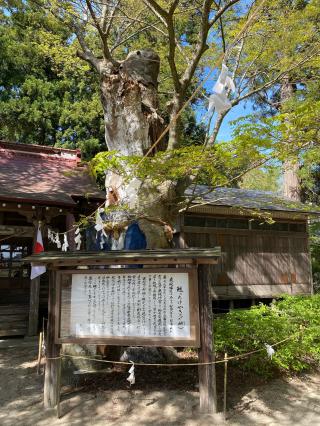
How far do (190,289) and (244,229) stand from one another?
7.58m

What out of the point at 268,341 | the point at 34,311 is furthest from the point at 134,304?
the point at 34,311

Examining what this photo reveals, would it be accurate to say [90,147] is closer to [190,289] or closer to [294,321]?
[294,321]

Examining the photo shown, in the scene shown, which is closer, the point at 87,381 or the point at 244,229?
the point at 87,381

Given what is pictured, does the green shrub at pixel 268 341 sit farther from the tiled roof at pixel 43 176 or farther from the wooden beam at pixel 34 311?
the wooden beam at pixel 34 311

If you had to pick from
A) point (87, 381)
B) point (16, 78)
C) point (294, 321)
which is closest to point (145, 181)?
point (87, 381)

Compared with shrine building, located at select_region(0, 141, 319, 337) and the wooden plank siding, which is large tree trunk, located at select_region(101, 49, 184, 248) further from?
the wooden plank siding

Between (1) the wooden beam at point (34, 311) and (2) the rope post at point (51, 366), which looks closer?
(2) the rope post at point (51, 366)

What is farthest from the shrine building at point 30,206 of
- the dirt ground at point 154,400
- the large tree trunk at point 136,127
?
the dirt ground at point 154,400

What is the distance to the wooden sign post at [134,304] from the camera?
15.6ft

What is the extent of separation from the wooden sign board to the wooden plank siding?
6017 mm

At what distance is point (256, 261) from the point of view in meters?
12.2

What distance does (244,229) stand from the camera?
1206 cm

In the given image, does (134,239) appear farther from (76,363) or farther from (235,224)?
(235,224)

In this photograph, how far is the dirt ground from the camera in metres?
4.66
